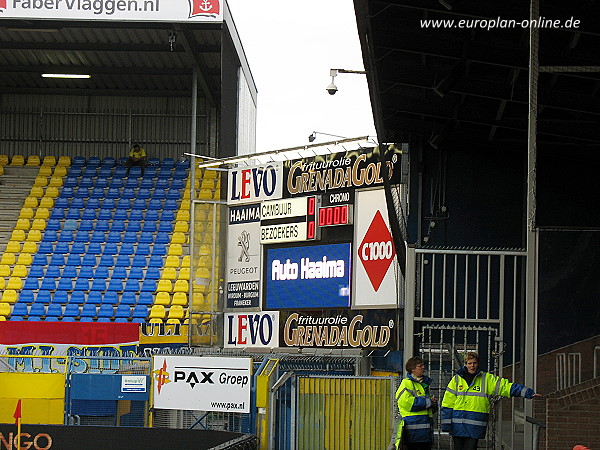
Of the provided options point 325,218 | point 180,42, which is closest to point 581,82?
point 325,218

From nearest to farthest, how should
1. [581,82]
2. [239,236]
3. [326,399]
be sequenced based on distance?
1. [581,82]
2. [326,399]
3. [239,236]

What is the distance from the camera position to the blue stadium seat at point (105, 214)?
3719 cm

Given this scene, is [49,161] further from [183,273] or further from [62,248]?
[183,273]

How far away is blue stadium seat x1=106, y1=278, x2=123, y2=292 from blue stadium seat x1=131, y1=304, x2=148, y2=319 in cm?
138

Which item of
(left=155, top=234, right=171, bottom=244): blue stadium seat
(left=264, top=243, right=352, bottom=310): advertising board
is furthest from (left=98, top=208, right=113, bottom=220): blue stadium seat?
(left=264, top=243, right=352, bottom=310): advertising board


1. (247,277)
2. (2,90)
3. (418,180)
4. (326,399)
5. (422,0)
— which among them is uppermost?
(2,90)

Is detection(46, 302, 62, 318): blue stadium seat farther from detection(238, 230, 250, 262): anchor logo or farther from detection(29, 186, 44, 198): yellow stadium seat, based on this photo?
detection(238, 230, 250, 262): anchor logo

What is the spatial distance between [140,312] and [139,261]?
10.5 ft

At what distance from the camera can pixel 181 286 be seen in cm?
3359

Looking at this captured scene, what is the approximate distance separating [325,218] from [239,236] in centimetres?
248

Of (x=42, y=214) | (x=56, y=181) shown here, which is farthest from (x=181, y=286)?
(x=56, y=181)

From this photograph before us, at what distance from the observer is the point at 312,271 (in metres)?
22.0

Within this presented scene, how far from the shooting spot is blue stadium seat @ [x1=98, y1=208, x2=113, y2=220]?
122 ft

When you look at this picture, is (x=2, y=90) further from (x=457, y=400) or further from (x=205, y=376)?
(x=457, y=400)
